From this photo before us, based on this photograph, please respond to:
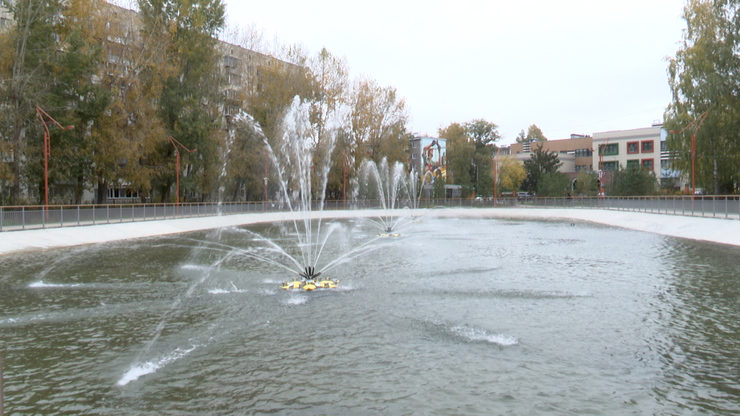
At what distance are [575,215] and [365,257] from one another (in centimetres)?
4755

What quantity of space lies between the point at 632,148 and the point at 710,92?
73.4 metres

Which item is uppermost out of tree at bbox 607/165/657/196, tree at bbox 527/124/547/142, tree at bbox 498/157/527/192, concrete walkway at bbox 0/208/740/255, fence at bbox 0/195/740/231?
tree at bbox 527/124/547/142

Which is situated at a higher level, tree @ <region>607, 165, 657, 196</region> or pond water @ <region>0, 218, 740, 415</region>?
tree @ <region>607, 165, 657, 196</region>

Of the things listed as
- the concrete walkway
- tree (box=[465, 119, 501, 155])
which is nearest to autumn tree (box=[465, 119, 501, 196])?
tree (box=[465, 119, 501, 155])

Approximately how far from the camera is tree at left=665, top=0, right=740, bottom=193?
4634 cm

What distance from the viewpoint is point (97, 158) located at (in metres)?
46.2

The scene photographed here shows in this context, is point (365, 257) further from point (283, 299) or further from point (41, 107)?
point (41, 107)

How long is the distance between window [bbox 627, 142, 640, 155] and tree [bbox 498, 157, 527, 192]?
71.3ft

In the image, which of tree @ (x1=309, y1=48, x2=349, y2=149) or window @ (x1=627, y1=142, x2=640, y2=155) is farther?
window @ (x1=627, y1=142, x2=640, y2=155)

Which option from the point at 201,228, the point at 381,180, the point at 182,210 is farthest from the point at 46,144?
the point at 381,180

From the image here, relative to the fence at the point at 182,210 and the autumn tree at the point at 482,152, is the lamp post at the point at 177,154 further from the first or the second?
the autumn tree at the point at 482,152

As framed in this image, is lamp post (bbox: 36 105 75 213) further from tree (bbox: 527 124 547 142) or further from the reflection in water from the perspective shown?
tree (bbox: 527 124 547 142)

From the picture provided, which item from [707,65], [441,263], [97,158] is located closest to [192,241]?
[441,263]

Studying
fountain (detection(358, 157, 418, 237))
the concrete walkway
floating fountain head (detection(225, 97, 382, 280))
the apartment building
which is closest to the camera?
the concrete walkway
